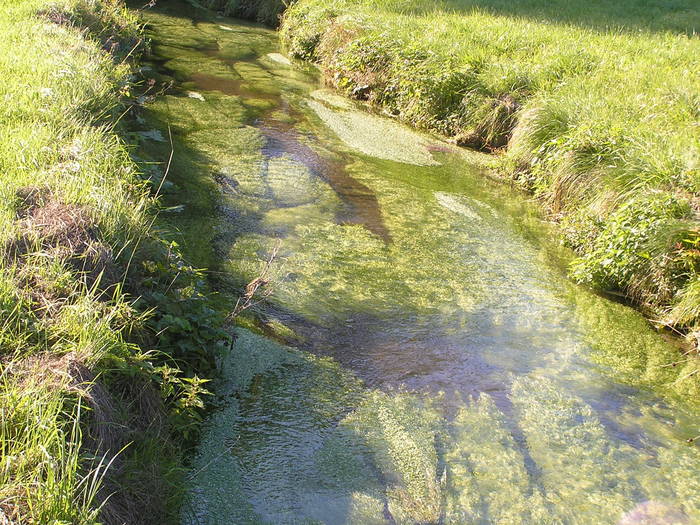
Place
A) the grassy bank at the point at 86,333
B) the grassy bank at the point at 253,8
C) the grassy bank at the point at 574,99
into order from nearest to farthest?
the grassy bank at the point at 86,333
the grassy bank at the point at 574,99
the grassy bank at the point at 253,8

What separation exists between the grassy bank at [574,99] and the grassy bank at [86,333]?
9.33ft

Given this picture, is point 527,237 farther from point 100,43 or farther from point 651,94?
point 100,43

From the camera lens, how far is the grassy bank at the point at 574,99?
4.32m

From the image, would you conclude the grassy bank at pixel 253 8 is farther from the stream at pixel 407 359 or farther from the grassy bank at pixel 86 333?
the grassy bank at pixel 86 333

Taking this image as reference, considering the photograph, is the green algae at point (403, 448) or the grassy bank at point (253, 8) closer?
the green algae at point (403, 448)

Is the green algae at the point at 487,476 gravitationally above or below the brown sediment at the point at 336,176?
above

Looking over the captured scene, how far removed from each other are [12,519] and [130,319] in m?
1.04

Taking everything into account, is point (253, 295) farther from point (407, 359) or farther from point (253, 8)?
point (253, 8)

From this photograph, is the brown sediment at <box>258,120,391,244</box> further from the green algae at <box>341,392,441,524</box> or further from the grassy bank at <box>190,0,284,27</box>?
the grassy bank at <box>190,0,284,27</box>

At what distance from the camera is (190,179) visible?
530cm

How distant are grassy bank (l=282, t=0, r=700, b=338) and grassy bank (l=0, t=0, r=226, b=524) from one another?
284cm

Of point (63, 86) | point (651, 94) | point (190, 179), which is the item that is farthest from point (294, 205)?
point (651, 94)

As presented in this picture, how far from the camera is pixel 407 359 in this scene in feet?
11.3

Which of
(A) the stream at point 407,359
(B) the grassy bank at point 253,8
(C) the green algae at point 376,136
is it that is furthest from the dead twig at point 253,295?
(B) the grassy bank at point 253,8
